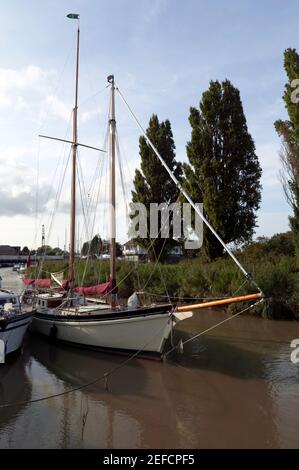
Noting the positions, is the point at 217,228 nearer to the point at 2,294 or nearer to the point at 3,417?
the point at 2,294

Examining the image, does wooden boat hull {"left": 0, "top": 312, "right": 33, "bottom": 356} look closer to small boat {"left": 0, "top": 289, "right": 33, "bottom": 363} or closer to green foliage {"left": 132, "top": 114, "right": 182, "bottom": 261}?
small boat {"left": 0, "top": 289, "right": 33, "bottom": 363}

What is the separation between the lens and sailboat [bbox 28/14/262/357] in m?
13.1

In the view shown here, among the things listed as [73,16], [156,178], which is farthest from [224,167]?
[73,16]

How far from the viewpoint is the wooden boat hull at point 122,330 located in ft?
43.1

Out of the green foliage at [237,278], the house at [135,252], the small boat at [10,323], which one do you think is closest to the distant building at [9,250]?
the house at [135,252]

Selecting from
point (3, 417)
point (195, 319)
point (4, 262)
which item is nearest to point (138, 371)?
point (3, 417)

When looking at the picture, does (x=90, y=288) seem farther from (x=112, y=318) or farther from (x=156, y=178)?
(x=156, y=178)

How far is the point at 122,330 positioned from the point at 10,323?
11.6 feet

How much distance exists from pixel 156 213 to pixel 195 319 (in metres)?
16.4

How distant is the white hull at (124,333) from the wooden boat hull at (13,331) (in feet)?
5.30

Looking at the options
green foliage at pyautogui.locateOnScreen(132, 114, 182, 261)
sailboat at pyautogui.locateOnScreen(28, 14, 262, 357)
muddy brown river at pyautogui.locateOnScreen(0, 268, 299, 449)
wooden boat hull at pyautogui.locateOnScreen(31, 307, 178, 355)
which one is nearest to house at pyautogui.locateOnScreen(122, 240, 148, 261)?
green foliage at pyautogui.locateOnScreen(132, 114, 182, 261)

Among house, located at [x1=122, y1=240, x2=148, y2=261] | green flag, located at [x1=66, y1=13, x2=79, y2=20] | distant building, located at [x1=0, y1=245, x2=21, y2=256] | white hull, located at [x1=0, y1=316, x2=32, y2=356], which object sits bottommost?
white hull, located at [x1=0, y1=316, x2=32, y2=356]

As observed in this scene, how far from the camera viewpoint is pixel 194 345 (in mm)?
15844

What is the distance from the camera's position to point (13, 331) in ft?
44.9
